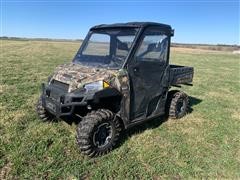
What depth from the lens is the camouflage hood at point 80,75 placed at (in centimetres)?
394

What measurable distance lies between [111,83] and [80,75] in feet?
1.71

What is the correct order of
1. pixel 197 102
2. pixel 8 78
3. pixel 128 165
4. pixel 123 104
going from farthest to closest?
pixel 8 78 < pixel 197 102 < pixel 123 104 < pixel 128 165

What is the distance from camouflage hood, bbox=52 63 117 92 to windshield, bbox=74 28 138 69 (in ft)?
0.68

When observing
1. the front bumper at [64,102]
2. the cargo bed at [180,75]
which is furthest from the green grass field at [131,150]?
the cargo bed at [180,75]

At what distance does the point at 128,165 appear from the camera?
12.3ft

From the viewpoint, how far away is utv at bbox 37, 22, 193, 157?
3.88 metres

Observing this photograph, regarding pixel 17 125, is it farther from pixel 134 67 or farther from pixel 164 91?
pixel 164 91

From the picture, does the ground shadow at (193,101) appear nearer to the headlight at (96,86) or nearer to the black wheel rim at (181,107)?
the black wheel rim at (181,107)

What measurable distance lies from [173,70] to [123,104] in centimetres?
183

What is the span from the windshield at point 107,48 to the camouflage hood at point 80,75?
21cm

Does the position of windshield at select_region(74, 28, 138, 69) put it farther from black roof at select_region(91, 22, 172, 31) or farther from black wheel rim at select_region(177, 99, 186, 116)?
black wheel rim at select_region(177, 99, 186, 116)

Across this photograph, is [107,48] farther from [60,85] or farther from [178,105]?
[178,105]

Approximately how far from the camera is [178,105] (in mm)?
5984

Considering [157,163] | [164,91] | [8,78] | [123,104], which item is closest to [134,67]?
[123,104]
